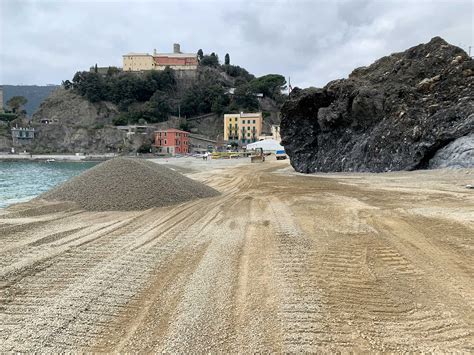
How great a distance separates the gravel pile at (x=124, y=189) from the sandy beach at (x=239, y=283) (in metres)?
1.33

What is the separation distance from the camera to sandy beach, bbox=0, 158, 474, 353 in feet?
9.19

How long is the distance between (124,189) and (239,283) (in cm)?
640

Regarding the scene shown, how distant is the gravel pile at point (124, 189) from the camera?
29.1 feet

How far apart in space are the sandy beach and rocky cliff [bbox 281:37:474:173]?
10.0 meters

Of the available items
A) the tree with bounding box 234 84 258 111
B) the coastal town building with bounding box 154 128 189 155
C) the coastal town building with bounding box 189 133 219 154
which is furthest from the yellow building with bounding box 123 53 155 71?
the coastal town building with bounding box 154 128 189 155

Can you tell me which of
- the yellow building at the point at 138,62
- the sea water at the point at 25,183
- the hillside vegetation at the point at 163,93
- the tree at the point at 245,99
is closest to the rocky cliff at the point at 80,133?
the hillside vegetation at the point at 163,93

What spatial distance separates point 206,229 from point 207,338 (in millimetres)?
3852

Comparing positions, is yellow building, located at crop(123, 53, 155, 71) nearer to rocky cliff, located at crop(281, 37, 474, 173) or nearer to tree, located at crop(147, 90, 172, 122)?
tree, located at crop(147, 90, 172, 122)

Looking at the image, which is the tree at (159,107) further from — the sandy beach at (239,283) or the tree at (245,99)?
the sandy beach at (239,283)

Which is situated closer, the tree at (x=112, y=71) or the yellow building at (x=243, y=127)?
the yellow building at (x=243, y=127)

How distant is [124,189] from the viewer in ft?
30.8

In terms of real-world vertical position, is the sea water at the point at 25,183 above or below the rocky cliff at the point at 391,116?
below

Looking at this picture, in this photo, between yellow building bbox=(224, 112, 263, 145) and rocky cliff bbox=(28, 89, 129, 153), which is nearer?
yellow building bbox=(224, 112, 263, 145)

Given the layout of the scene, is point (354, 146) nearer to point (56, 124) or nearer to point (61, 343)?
point (61, 343)
